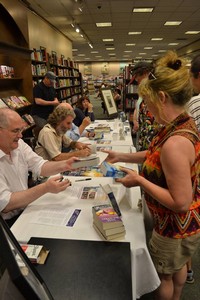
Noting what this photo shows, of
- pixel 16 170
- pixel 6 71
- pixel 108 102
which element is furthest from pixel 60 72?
pixel 16 170

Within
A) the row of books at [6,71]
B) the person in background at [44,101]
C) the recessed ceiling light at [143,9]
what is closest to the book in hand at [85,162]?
the row of books at [6,71]

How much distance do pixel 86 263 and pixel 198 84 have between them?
1633 millimetres

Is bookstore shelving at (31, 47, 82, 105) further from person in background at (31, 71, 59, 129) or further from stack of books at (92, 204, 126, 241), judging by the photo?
stack of books at (92, 204, 126, 241)

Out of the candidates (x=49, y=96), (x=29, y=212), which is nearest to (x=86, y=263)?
(x=29, y=212)

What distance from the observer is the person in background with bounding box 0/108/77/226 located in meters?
1.45

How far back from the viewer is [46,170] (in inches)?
75.0

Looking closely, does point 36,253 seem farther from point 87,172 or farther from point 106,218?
point 87,172

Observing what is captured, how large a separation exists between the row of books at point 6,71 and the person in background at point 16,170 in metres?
2.39

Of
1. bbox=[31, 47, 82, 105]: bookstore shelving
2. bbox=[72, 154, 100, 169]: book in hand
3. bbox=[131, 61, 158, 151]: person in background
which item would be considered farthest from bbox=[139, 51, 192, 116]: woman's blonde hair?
bbox=[31, 47, 82, 105]: bookstore shelving

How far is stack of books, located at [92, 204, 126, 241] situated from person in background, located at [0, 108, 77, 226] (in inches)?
15.2

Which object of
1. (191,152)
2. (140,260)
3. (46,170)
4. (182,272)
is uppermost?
(191,152)

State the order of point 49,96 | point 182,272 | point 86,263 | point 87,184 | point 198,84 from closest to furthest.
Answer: point 86,263
point 182,272
point 87,184
point 198,84
point 49,96

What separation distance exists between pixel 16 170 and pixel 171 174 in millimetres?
1095

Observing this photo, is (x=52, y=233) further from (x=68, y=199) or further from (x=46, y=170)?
(x=46, y=170)
